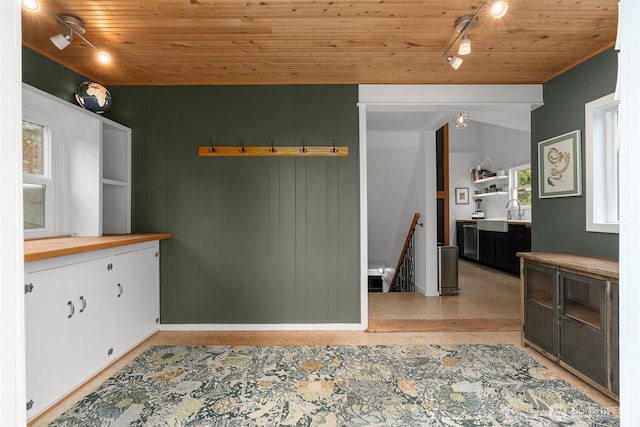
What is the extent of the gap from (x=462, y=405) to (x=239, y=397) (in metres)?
1.38

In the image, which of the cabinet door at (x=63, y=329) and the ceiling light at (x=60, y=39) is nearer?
the cabinet door at (x=63, y=329)

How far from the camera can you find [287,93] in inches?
138

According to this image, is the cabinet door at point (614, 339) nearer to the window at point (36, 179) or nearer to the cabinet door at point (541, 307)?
the cabinet door at point (541, 307)

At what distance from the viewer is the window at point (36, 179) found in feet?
8.82

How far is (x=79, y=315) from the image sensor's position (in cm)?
234

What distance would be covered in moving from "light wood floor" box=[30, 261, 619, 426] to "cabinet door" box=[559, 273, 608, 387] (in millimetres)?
164

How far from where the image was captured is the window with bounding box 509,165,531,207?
7055 mm

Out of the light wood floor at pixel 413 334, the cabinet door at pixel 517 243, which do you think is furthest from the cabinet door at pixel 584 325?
the cabinet door at pixel 517 243

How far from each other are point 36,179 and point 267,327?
2.30 m

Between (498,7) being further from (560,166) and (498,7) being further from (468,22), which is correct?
(560,166)

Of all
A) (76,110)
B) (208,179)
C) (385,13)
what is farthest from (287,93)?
(76,110)

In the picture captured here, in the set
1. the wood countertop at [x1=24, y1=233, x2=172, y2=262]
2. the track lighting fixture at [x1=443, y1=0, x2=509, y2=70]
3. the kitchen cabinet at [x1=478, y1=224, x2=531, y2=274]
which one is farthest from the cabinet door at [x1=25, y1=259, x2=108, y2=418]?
the kitchen cabinet at [x1=478, y1=224, x2=531, y2=274]

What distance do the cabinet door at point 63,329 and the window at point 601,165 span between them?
3834 mm
